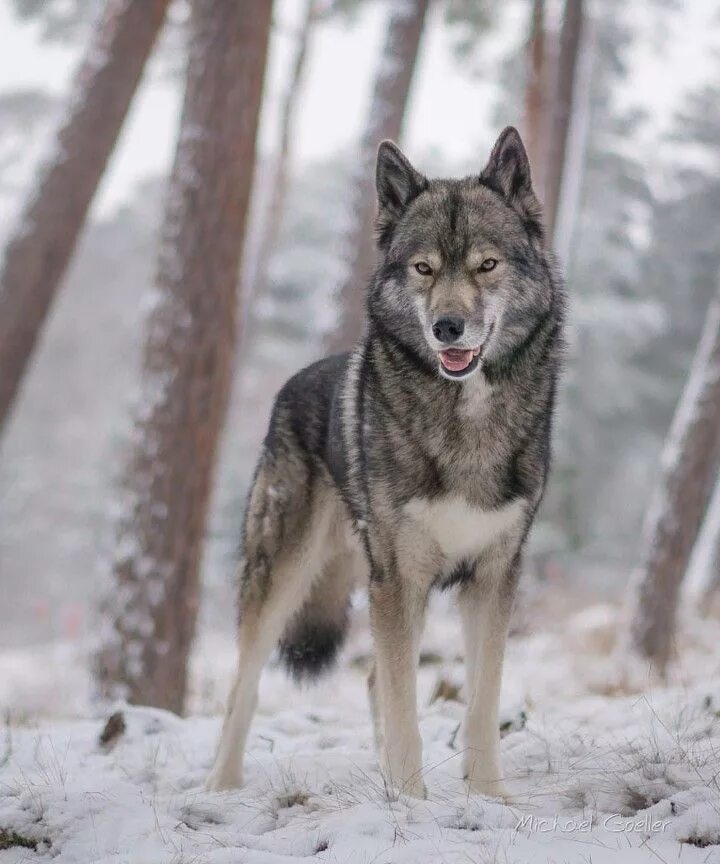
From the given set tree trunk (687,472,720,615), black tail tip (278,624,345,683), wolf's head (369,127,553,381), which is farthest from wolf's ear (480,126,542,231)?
tree trunk (687,472,720,615)

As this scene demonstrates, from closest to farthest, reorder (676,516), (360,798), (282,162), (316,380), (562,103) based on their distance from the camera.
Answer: (360,798) → (316,380) → (676,516) → (562,103) → (282,162)

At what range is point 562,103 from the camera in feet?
35.3

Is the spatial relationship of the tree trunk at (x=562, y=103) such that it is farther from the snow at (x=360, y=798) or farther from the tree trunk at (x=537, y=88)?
the snow at (x=360, y=798)

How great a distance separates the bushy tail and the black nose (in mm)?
1520

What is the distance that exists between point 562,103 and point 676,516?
520 cm

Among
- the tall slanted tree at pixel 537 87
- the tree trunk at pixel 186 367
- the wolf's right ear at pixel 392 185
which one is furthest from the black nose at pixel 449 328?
the tall slanted tree at pixel 537 87

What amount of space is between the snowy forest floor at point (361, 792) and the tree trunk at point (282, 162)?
1310 centimetres

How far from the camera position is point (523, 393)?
3.51 meters

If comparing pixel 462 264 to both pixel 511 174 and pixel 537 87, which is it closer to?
pixel 511 174

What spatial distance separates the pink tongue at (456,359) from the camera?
10.6 feet

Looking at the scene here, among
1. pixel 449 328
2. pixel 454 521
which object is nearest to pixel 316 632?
pixel 454 521

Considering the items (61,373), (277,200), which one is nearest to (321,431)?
(277,200)

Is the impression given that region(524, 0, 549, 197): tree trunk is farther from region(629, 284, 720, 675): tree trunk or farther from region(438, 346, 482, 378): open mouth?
region(438, 346, 482, 378): open mouth

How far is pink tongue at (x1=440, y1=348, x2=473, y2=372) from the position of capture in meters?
3.23
